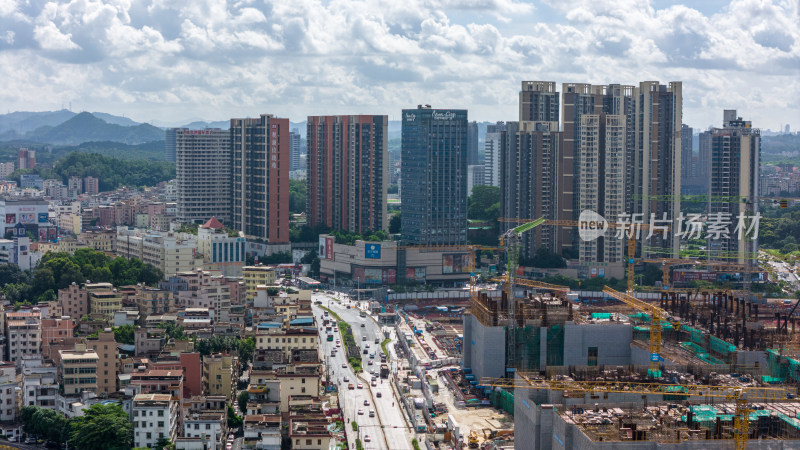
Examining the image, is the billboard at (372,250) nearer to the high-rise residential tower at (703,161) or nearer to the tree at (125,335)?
the tree at (125,335)

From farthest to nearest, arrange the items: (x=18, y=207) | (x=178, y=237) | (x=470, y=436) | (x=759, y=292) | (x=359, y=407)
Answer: (x=18, y=207) → (x=759, y=292) → (x=178, y=237) → (x=359, y=407) → (x=470, y=436)

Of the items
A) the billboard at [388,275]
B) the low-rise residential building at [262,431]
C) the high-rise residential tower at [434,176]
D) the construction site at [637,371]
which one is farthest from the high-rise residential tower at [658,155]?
the low-rise residential building at [262,431]

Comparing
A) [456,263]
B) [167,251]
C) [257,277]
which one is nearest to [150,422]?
[257,277]

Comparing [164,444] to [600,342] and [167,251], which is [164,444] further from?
[167,251]

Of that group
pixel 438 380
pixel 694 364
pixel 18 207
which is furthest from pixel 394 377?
pixel 18 207

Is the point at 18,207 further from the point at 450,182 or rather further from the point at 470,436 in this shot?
the point at 470,436

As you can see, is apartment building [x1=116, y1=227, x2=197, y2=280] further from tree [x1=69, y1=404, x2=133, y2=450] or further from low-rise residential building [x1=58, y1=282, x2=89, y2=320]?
tree [x1=69, y1=404, x2=133, y2=450]
